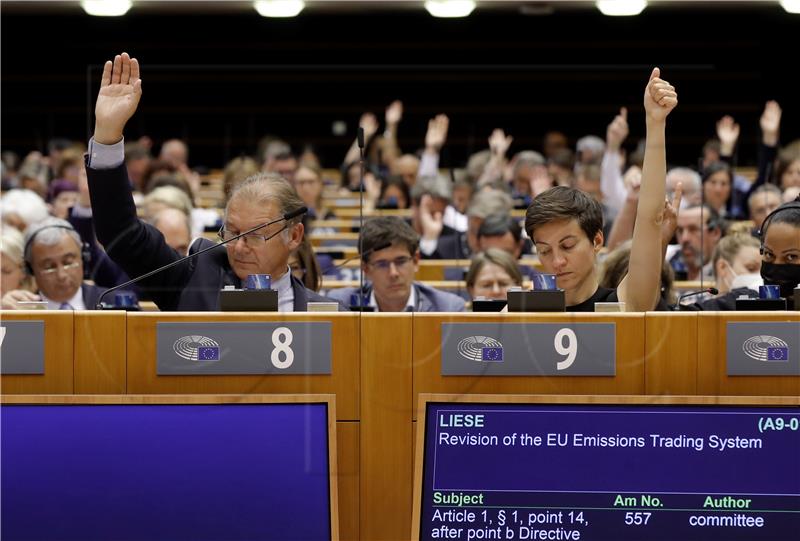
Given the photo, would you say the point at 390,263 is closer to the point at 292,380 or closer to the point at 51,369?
the point at 292,380

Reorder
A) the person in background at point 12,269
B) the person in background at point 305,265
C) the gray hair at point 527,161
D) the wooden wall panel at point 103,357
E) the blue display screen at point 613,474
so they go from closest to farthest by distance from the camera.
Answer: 1. the blue display screen at point 613,474
2. the wooden wall panel at point 103,357
3. the person in background at point 305,265
4. the person in background at point 12,269
5. the gray hair at point 527,161

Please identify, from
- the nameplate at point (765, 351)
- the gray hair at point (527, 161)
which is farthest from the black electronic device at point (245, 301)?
the gray hair at point (527, 161)

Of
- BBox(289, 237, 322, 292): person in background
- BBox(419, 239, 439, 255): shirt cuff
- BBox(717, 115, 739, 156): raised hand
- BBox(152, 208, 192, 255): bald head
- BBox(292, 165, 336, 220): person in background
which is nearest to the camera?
BBox(289, 237, 322, 292): person in background

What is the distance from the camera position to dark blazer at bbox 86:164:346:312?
240 cm

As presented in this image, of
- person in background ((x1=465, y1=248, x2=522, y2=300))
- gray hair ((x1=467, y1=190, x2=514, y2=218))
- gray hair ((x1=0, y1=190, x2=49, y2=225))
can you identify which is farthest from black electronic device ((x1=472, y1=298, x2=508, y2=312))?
gray hair ((x1=0, y1=190, x2=49, y2=225))

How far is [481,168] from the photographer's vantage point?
7.79 meters

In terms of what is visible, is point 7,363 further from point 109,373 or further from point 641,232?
point 641,232

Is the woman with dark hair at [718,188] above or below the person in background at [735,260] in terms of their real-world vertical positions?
above

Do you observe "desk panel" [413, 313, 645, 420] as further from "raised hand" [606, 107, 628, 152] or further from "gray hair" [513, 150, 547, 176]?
"gray hair" [513, 150, 547, 176]

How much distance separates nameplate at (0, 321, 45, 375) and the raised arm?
114cm

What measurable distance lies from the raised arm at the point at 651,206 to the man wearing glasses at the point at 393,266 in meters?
1.16

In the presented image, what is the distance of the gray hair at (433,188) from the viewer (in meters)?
6.14

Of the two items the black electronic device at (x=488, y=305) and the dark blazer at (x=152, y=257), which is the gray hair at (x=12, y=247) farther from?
the black electronic device at (x=488, y=305)

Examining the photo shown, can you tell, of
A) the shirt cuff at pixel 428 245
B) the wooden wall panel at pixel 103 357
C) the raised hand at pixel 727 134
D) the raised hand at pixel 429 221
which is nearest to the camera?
the wooden wall panel at pixel 103 357
